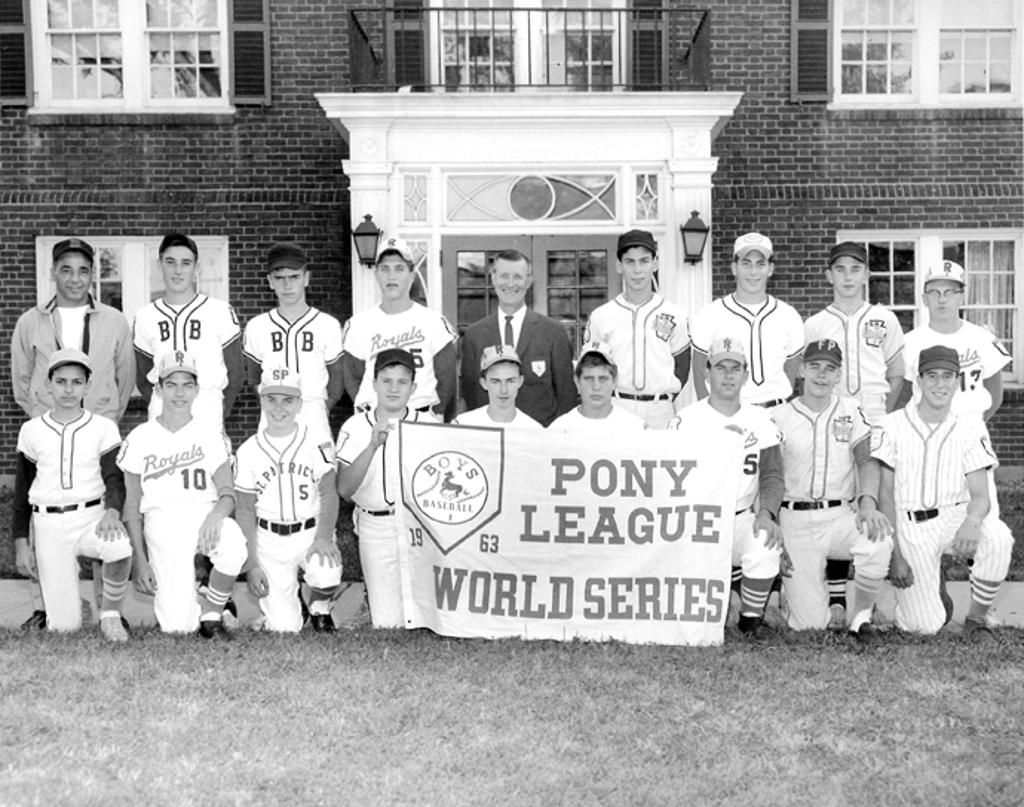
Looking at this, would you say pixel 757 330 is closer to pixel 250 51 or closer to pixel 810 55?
pixel 810 55

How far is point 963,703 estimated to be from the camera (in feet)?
18.0

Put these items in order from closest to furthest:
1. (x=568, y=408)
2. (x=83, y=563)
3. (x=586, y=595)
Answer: (x=586, y=595) → (x=568, y=408) → (x=83, y=563)

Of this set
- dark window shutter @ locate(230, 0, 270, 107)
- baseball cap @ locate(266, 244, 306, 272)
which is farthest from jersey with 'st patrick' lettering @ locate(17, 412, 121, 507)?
dark window shutter @ locate(230, 0, 270, 107)

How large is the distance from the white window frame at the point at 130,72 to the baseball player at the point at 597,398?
770 cm

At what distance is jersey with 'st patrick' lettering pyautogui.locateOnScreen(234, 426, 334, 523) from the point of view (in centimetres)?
672

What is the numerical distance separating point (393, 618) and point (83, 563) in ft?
9.87

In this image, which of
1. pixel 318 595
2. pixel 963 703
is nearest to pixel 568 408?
pixel 318 595

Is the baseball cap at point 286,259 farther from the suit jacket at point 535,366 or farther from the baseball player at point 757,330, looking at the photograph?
the baseball player at point 757,330

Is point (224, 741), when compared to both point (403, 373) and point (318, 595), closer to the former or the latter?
point (318, 595)

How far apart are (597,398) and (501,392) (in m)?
0.50

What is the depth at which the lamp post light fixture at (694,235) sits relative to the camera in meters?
11.7

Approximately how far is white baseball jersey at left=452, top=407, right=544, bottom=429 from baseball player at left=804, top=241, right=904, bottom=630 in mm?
2049

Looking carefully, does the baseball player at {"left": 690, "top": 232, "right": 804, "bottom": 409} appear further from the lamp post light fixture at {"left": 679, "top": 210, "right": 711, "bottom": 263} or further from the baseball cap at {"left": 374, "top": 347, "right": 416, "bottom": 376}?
the lamp post light fixture at {"left": 679, "top": 210, "right": 711, "bottom": 263}

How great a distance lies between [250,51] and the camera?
12945mm
